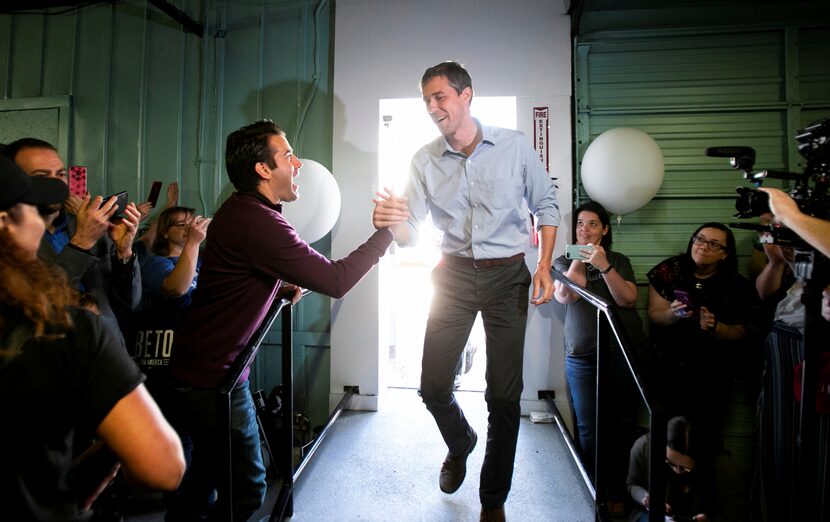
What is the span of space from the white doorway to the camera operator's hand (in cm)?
168

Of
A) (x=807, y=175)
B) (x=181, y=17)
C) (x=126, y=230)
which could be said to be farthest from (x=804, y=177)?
(x=181, y=17)

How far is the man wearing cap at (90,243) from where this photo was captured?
182 cm

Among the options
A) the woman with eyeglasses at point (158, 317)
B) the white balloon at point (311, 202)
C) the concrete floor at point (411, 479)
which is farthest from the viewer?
the white balloon at point (311, 202)

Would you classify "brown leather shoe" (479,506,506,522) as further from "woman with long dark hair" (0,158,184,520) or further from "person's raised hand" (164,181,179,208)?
"person's raised hand" (164,181,179,208)

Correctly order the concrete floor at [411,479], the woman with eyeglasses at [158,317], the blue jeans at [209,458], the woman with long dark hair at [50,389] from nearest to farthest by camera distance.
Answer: the woman with long dark hair at [50,389]
the blue jeans at [209,458]
the concrete floor at [411,479]
the woman with eyeglasses at [158,317]

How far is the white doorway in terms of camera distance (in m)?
Answer: 3.39

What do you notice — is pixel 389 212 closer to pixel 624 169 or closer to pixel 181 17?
pixel 624 169

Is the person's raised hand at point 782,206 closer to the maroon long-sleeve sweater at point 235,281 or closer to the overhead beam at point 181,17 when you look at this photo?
the maroon long-sleeve sweater at point 235,281

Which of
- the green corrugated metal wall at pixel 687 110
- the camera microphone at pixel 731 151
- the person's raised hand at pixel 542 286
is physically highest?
the green corrugated metal wall at pixel 687 110

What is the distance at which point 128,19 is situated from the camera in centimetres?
366

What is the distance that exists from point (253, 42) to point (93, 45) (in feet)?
4.61

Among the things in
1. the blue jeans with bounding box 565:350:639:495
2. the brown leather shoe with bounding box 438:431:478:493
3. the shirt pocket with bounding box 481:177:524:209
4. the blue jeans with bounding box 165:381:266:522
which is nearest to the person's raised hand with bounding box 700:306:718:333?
the blue jeans with bounding box 565:350:639:495

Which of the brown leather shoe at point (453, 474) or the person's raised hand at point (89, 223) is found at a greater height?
the person's raised hand at point (89, 223)

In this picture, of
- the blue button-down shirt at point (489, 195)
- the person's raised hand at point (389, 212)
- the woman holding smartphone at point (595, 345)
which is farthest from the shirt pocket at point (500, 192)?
the woman holding smartphone at point (595, 345)
